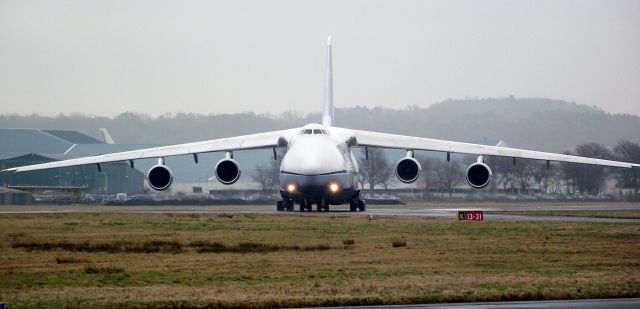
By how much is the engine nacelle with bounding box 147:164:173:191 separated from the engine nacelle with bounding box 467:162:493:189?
12574 millimetres

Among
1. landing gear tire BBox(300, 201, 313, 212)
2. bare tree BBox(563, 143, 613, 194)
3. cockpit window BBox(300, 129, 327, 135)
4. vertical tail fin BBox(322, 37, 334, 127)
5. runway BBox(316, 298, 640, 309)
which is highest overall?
vertical tail fin BBox(322, 37, 334, 127)

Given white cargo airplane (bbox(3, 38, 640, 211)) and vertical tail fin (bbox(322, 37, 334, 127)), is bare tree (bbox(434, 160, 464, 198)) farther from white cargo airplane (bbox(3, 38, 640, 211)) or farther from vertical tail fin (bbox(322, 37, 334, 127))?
white cargo airplane (bbox(3, 38, 640, 211))

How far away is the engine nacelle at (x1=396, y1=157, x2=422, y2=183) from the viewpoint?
145ft

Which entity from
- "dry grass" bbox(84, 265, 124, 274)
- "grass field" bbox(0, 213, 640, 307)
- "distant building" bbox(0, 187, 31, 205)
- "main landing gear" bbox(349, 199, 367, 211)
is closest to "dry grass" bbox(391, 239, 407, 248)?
"grass field" bbox(0, 213, 640, 307)

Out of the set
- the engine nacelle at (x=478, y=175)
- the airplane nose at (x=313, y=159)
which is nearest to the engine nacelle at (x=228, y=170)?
the airplane nose at (x=313, y=159)

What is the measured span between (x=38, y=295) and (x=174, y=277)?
128 inches

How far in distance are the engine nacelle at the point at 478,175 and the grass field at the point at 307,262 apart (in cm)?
895

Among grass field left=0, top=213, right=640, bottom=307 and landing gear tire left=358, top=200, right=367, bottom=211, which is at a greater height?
landing gear tire left=358, top=200, right=367, bottom=211

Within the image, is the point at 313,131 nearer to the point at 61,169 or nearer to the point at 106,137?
the point at 61,169

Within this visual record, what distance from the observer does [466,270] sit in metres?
21.5

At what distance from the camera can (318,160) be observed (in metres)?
41.6

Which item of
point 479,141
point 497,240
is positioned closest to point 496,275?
point 497,240

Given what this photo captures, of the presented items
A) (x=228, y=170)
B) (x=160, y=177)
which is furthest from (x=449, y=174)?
(x=160, y=177)

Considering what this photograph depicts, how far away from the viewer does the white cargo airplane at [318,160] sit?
4209cm
